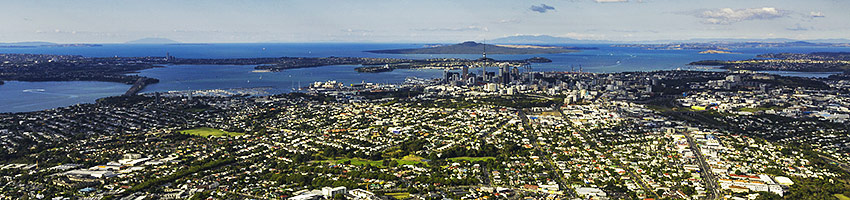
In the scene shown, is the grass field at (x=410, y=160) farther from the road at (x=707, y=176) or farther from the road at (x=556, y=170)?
the road at (x=707, y=176)

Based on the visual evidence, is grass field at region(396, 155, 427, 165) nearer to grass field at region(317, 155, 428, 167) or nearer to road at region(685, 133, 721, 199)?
grass field at region(317, 155, 428, 167)

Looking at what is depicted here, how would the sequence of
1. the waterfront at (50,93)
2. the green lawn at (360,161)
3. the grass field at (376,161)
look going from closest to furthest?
the green lawn at (360,161)
the grass field at (376,161)
the waterfront at (50,93)

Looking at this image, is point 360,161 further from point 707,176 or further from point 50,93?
point 50,93

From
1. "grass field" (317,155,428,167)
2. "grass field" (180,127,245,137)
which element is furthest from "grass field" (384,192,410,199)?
"grass field" (180,127,245,137)

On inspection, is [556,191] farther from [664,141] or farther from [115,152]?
[115,152]

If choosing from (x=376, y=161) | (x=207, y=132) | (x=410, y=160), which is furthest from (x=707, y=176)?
(x=207, y=132)

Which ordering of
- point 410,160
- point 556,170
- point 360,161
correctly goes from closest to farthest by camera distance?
point 556,170 → point 360,161 → point 410,160

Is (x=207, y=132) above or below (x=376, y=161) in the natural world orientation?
above

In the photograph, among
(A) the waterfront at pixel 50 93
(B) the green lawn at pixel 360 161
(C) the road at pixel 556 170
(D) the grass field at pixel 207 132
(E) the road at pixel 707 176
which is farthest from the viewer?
(A) the waterfront at pixel 50 93

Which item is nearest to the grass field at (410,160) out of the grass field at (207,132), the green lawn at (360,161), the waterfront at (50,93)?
the green lawn at (360,161)

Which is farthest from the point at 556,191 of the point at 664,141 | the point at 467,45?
the point at 467,45

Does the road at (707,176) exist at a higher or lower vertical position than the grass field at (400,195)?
higher
